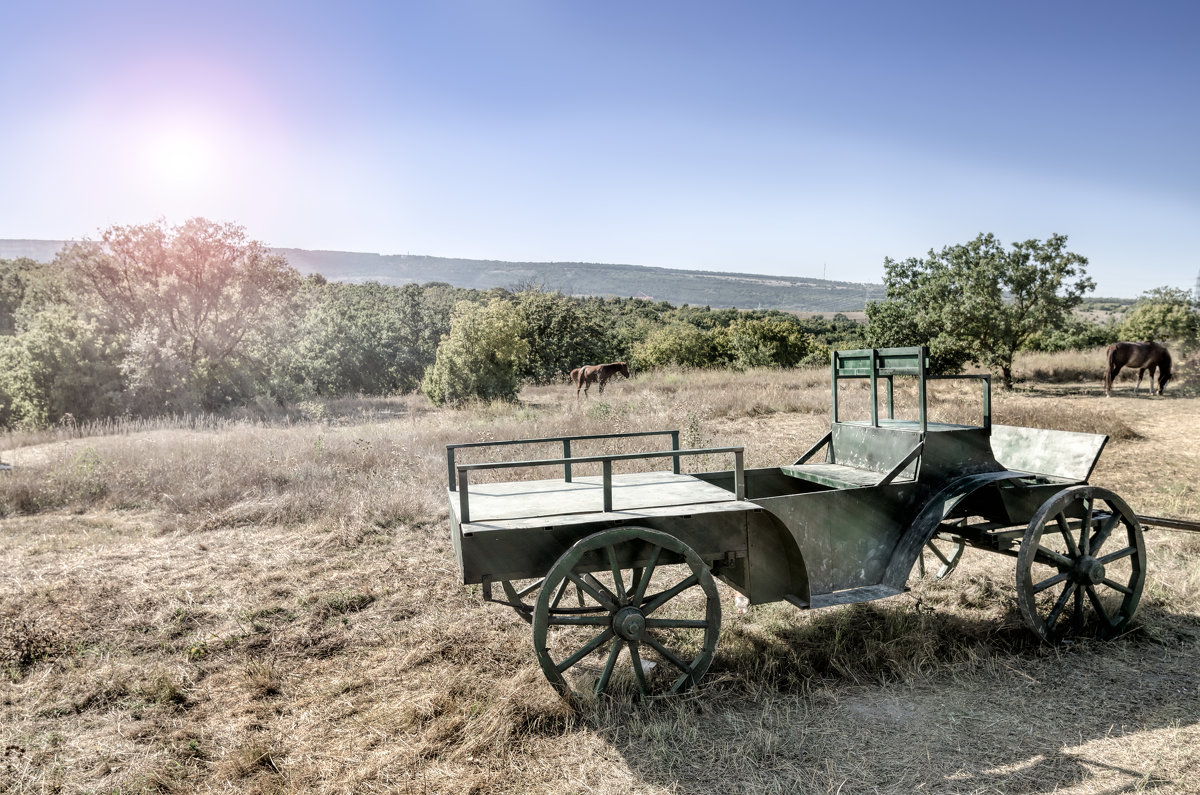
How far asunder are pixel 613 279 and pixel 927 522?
13280 cm

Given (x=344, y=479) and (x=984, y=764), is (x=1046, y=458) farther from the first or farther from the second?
(x=344, y=479)

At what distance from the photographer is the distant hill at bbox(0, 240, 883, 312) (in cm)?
12131

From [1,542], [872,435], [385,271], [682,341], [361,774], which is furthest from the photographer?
[385,271]

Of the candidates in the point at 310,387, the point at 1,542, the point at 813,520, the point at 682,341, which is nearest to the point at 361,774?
the point at 813,520

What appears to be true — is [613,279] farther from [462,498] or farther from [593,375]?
[462,498]

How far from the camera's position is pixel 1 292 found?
3922cm

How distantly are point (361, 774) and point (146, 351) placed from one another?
20.4m

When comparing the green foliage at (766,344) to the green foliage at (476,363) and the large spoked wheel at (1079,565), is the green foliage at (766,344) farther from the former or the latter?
the large spoked wheel at (1079,565)

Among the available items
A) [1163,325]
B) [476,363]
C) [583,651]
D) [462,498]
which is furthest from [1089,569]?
[1163,325]

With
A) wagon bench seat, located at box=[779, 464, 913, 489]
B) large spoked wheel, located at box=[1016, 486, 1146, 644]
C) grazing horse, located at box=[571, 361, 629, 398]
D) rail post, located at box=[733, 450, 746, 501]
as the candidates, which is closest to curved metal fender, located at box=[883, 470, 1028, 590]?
wagon bench seat, located at box=[779, 464, 913, 489]

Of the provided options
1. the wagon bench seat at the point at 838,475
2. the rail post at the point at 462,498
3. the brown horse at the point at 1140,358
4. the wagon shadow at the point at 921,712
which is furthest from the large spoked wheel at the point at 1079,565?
the brown horse at the point at 1140,358

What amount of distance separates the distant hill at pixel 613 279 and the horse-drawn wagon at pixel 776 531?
112 meters

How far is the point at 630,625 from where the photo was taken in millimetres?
3891

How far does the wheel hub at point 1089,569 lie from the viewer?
4.77 meters
